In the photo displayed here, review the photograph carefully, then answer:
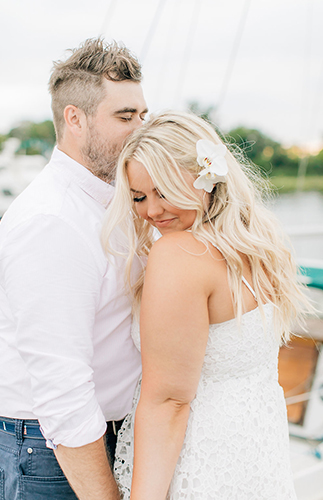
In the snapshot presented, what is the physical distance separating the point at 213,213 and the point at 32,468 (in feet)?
2.80

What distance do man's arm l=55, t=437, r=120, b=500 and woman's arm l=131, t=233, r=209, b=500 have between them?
0.35 ft

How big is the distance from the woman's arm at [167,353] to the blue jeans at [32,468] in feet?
0.99

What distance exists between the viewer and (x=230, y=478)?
1.10 meters

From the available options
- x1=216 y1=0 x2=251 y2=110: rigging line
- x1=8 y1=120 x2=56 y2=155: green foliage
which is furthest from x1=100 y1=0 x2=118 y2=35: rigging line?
x1=8 y1=120 x2=56 y2=155: green foliage

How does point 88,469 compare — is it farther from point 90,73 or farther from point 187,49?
point 187,49

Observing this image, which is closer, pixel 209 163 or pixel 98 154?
pixel 209 163

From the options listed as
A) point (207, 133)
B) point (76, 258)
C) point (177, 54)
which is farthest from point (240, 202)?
point (177, 54)

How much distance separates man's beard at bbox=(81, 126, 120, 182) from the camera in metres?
1.27

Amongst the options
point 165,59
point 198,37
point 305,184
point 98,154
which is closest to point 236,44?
point 198,37

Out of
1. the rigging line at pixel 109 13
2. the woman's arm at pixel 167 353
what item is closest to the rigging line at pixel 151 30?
the rigging line at pixel 109 13

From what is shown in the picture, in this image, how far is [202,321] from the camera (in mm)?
1005

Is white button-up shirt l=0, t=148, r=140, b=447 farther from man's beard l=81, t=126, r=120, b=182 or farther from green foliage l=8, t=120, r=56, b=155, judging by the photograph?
green foliage l=8, t=120, r=56, b=155

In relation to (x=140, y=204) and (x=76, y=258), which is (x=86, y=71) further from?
(x=76, y=258)

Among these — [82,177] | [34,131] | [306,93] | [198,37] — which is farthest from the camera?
[34,131]
